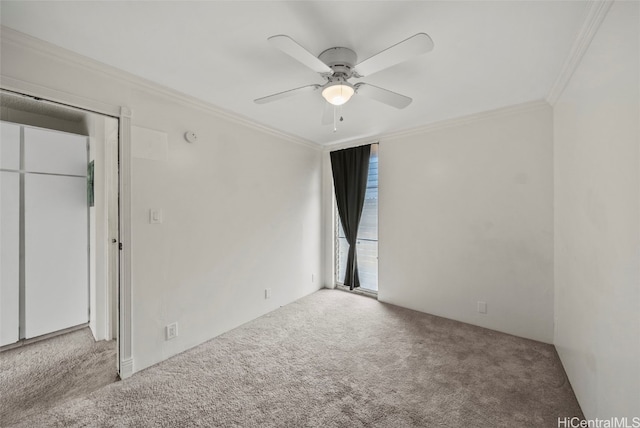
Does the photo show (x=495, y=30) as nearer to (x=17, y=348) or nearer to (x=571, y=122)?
(x=571, y=122)

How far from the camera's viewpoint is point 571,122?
1.82 metres

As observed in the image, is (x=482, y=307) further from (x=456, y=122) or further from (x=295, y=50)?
(x=295, y=50)

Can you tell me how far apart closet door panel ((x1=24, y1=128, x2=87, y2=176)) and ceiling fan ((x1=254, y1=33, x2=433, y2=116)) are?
2.38 metres

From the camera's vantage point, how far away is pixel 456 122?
112 inches

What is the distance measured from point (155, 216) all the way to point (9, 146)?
1.72 m

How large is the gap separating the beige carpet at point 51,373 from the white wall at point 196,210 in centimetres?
38

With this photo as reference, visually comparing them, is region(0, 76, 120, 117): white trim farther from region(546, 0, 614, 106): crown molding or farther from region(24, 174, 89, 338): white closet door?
region(546, 0, 614, 106): crown molding

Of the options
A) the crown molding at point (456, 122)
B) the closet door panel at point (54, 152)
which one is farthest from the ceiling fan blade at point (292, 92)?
the closet door panel at point (54, 152)

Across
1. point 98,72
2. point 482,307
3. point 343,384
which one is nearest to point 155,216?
point 98,72

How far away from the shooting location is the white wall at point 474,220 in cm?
242

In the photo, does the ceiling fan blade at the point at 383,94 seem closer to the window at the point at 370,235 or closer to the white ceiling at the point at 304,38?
the white ceiling at the point at 304,38

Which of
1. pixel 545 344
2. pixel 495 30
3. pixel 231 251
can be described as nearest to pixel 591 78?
pixel 495 30

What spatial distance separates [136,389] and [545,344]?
356cm

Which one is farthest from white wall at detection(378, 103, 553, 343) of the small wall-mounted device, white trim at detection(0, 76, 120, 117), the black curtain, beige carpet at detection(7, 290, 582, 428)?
white trim at detection(0, 76, 120, 117)
